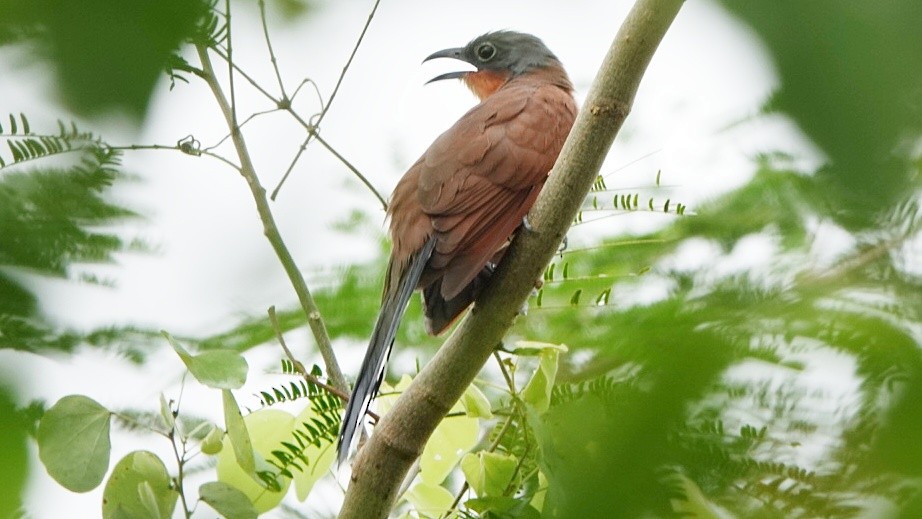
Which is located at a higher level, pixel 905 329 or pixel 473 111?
pixel 473 111

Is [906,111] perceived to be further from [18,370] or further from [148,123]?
[18,370]

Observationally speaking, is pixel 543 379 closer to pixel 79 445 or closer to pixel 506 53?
pixel 79 445

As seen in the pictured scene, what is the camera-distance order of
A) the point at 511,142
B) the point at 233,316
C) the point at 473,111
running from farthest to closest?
the point at 473,111
the point at 511,142
the point at 233,316

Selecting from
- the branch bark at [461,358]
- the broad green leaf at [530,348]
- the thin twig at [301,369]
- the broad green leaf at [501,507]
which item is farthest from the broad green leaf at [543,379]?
the thin twig at [301,369]

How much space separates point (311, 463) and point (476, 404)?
0.53m

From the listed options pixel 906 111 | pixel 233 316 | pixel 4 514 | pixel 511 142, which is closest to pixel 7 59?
pixel 4 514

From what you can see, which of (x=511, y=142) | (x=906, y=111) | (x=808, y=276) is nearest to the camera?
(x=906, y=111)

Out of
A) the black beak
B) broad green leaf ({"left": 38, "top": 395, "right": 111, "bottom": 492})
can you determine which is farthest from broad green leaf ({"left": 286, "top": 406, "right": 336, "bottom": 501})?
the black beak

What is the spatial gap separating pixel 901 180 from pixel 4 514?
530 mm

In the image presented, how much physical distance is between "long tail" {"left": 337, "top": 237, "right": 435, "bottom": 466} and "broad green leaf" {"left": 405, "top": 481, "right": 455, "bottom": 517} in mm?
214

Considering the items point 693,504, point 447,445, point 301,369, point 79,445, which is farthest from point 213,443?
point 693,504

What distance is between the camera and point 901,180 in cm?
55

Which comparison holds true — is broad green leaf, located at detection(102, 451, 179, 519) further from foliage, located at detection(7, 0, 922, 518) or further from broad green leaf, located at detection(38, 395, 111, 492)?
foliage, located at detection(7, 0, 922, 518)

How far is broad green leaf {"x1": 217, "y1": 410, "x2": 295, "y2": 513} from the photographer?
101 inches
